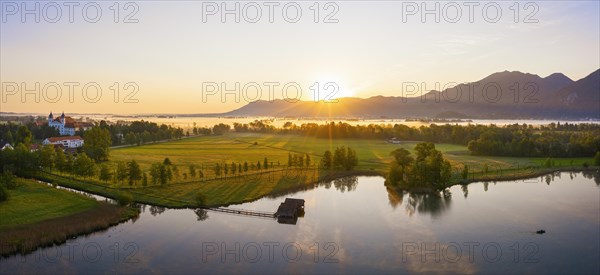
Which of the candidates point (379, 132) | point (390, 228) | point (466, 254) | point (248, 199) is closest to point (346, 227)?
point (390, 228)

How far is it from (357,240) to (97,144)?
63534 millimetres

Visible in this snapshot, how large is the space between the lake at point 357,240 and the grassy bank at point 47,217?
4.34ft

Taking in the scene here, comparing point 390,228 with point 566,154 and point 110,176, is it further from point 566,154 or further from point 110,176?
point 566,154

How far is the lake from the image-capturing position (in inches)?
1204

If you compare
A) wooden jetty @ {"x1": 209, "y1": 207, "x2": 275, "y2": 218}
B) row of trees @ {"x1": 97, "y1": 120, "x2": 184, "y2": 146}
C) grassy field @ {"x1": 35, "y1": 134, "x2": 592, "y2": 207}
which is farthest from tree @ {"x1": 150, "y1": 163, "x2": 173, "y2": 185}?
row of trees @ {"x1": 97, "y1": 120, "x2": 184, "y2": 146}

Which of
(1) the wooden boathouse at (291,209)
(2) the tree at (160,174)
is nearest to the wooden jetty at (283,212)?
(1) the wooden boathouse at (291,209)

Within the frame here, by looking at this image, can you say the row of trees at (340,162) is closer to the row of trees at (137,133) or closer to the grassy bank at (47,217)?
the grassy bank at (47,217)

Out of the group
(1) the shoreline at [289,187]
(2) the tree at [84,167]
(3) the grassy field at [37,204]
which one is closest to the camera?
(3) the grassy field at [37,204]

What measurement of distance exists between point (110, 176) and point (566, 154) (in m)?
87.4

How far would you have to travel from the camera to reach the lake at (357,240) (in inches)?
1204

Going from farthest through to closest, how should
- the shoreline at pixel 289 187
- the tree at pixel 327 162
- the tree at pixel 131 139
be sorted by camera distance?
the tree at pixel 131 139
the tree at pixel 327 162
the shoreline at pixel 289 187

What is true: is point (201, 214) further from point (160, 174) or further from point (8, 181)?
point (8, 181)

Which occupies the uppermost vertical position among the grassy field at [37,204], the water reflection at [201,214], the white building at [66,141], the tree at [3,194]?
the white building at [66,141]

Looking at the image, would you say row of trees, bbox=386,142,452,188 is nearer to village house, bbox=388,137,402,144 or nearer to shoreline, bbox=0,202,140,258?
shoreline, bbox=0,202,140,258
